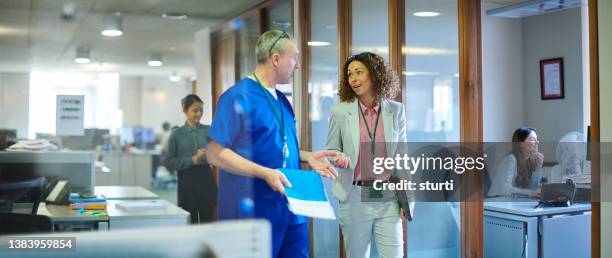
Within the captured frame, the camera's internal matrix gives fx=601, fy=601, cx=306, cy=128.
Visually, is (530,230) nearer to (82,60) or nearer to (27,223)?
(27,223)

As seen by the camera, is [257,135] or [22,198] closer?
[257,135]

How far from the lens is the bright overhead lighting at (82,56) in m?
2.76

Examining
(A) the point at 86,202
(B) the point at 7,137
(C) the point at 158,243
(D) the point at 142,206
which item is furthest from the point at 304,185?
(B) the point at 7,137

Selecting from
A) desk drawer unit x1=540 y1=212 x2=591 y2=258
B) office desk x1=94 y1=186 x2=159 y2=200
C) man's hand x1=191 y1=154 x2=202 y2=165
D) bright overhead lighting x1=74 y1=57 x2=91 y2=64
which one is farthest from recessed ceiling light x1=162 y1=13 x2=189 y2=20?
desk drawer unit x1=540 y1=212 x2=591 y2=258

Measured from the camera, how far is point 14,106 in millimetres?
2654

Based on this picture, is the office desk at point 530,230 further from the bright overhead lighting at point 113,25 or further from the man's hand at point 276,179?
the bright overhead lighting at point 113,25

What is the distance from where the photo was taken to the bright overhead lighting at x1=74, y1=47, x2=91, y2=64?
9.05 feet

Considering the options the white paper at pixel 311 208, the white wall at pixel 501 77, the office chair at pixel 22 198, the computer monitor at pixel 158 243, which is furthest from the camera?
the white wall at pixel 501 77

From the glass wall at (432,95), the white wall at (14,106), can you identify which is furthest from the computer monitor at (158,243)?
the white wall at (14,106)

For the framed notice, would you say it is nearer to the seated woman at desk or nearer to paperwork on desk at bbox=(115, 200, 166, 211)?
the seated woman at desk

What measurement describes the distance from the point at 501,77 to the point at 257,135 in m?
1.03

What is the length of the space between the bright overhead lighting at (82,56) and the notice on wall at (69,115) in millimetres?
196

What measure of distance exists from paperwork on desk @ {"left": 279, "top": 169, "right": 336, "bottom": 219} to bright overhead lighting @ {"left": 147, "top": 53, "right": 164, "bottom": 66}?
168cm

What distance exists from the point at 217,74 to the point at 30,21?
34.9 inches
